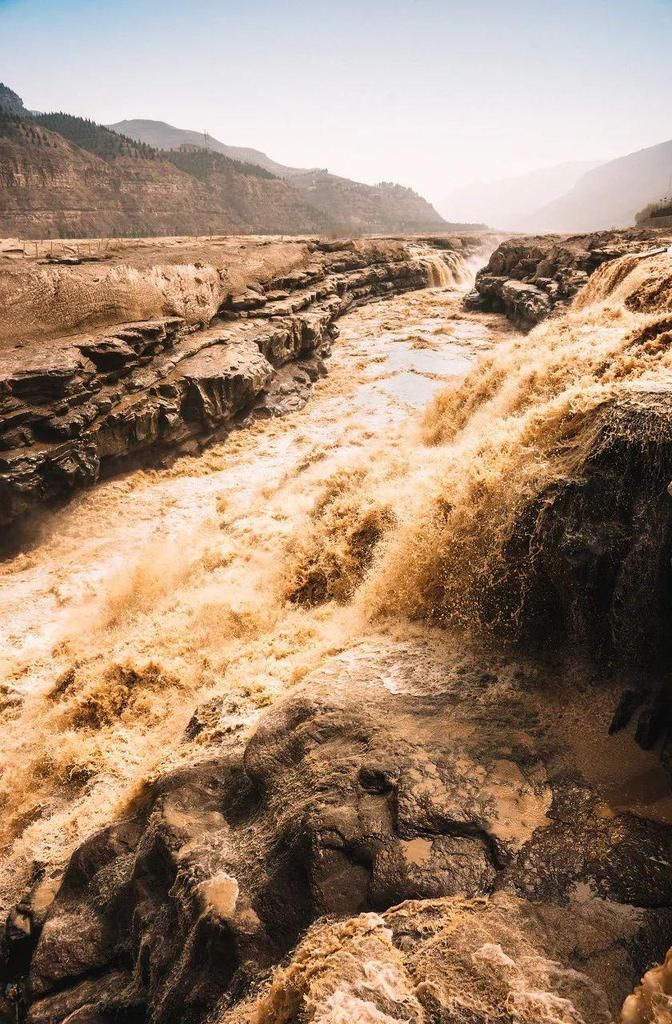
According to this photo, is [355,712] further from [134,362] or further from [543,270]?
[543,270]

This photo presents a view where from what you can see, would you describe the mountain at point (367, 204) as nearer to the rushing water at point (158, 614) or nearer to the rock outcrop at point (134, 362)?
the rock outcrop at point (134, 362)

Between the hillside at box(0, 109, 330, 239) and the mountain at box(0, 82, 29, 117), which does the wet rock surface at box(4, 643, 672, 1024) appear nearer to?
the hillside at box(0, 109, 330, 239)

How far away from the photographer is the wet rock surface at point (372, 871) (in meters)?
3.10

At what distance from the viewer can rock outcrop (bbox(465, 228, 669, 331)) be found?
21.9m

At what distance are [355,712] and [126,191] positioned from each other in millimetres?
79575

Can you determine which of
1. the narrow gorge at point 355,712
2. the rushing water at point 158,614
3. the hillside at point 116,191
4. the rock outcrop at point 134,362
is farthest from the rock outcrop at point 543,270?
the hillside at point 116,191

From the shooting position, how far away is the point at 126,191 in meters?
67.4

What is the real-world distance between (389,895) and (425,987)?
0.68 m

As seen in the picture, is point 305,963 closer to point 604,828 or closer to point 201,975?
point 201,975

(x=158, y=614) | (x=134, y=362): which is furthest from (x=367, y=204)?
(x=158, y=614)

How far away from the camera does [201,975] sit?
3680 mm

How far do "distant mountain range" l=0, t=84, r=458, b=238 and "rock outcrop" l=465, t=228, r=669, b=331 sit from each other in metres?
41.7

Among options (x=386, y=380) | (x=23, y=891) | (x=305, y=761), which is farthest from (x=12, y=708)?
(x=386, y=380)

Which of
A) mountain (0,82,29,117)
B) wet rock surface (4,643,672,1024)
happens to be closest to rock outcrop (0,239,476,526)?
wet rock surface (4,643,672,1024)
